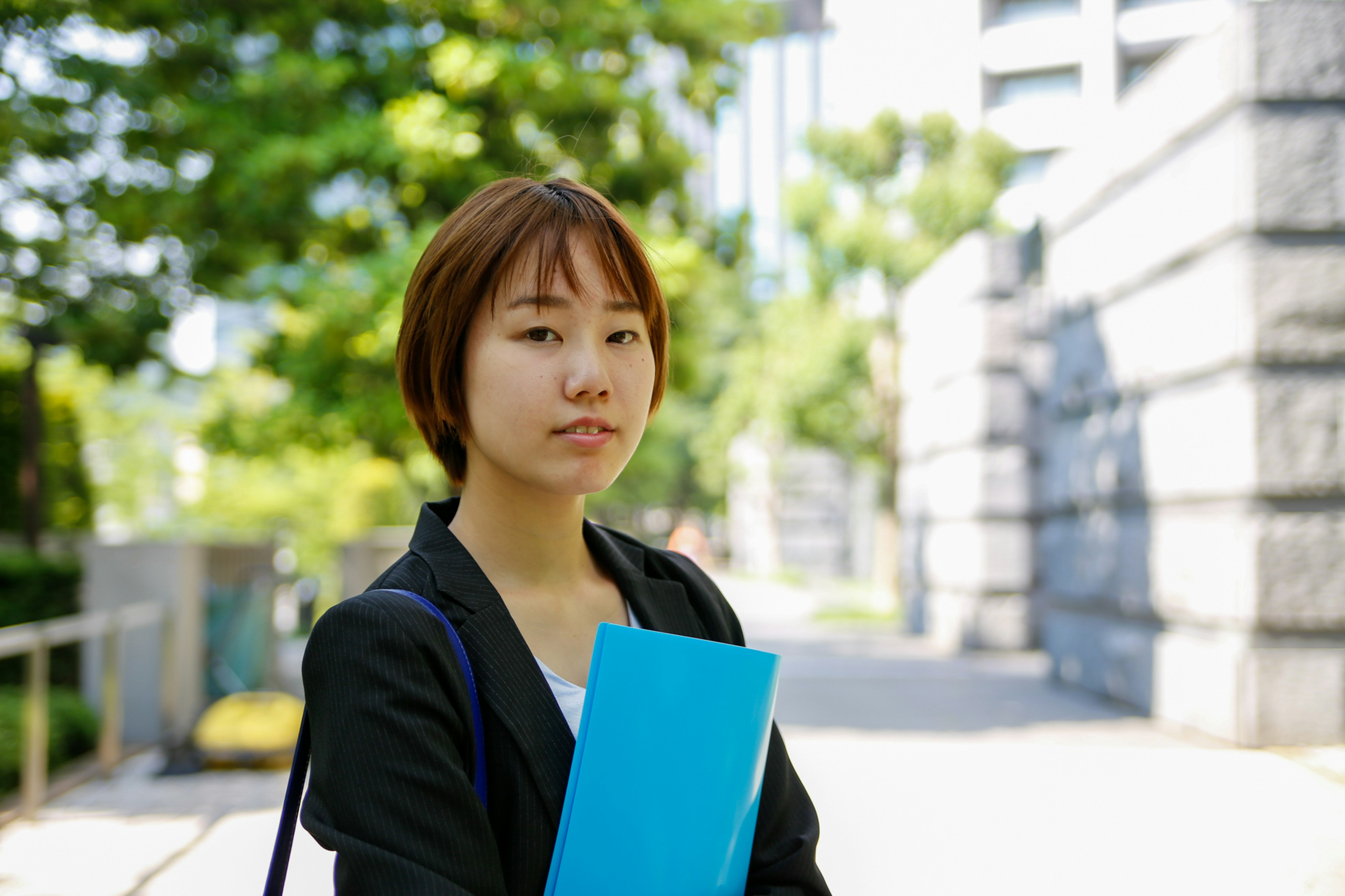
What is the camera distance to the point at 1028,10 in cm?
3591

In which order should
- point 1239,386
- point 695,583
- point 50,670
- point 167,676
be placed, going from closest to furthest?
point 695,583 < point 1239,386 < point 167,676 < point 50,670

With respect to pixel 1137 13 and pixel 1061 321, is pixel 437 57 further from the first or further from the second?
pixel 1137 13

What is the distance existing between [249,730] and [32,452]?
13.4 ft

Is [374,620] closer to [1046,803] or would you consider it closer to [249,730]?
[1046,803]

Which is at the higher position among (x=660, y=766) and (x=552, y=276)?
(x=552, y=276)

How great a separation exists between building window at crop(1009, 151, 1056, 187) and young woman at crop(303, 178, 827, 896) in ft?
123

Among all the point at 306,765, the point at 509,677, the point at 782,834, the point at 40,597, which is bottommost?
the point at 40,597

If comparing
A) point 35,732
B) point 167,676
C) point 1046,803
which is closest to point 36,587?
point 167,676

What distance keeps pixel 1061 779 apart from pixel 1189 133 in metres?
3.66

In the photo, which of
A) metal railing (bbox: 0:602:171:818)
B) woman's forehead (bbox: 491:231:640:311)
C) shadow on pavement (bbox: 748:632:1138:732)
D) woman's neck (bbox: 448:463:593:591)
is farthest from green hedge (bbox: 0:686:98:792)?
woman's forehead (bbox: 491:231:640:311)

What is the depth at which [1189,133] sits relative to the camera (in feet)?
20.3

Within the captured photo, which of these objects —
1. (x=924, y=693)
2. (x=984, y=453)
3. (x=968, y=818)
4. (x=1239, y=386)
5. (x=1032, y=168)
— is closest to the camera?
(x=968, y=818)

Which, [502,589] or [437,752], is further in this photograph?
[502,589]

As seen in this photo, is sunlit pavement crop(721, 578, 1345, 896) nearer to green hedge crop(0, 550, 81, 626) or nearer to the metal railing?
the metal railing
